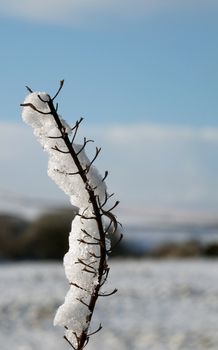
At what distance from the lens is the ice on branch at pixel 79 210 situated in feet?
2.26

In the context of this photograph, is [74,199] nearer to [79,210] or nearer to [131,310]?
[79,210]

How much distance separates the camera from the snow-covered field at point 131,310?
6.23m

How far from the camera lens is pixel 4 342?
639cm

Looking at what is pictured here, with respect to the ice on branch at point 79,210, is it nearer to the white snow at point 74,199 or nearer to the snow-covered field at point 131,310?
the white snow at point 74,199

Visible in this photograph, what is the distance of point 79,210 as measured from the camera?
2.36 feet

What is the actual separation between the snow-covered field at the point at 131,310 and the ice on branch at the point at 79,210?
532 cm

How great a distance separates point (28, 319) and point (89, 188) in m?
6.80

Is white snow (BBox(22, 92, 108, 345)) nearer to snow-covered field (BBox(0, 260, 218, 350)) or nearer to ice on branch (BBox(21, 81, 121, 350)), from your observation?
ice on branch (BBox(21, 81, 121, 350))

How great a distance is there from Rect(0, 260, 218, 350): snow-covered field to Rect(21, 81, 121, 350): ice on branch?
532 centimetres

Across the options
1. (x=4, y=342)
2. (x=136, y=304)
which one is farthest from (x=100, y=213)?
(x=136, y=304)

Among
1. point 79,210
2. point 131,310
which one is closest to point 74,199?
point 79,210

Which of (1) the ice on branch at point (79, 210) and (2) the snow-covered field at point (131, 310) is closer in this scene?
(1) the ice on branch at point (79, 210)

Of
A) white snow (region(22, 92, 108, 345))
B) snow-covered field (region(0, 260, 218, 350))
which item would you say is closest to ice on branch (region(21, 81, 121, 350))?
white snow (region(22, 92, 108, 345))

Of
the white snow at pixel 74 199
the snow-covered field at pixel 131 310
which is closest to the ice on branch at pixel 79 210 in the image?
the white snow at pixel 74 199
